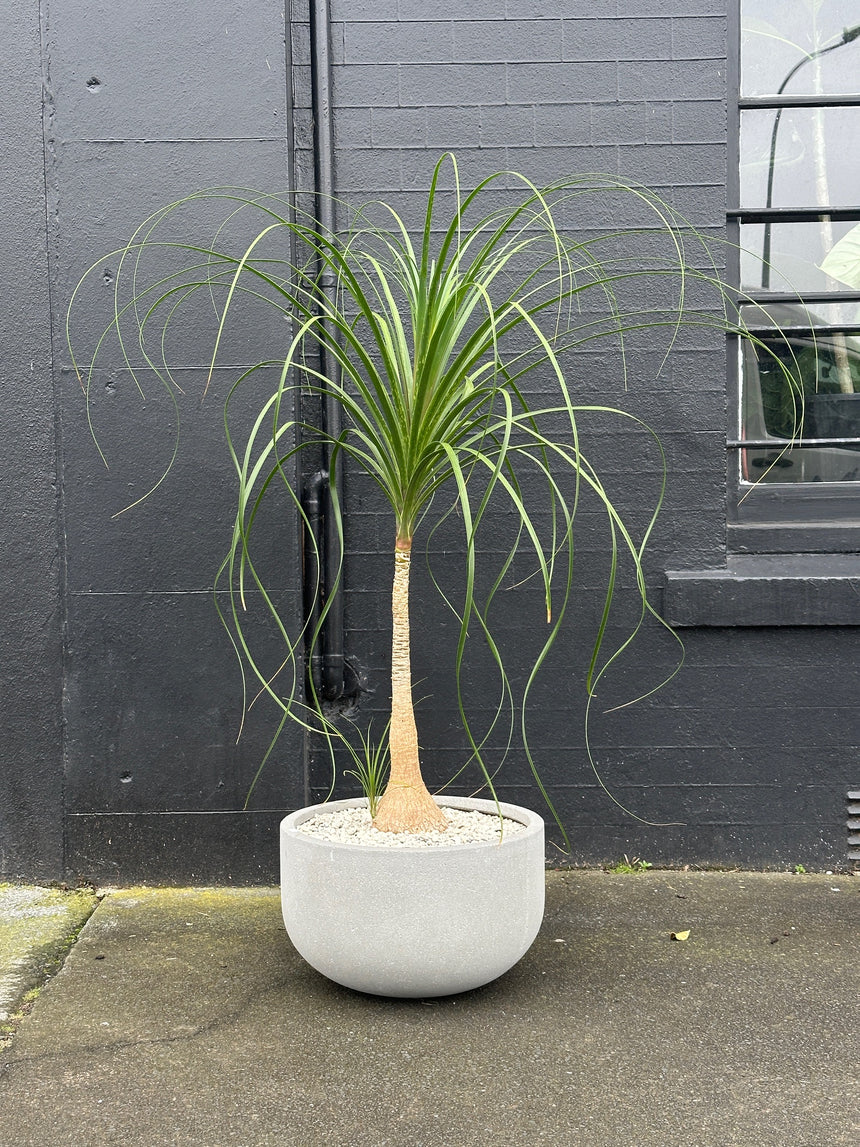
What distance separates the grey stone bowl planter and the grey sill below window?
41.8 inches

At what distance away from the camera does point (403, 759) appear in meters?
2.29

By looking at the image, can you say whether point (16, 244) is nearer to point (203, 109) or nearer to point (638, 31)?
point (203, 109)

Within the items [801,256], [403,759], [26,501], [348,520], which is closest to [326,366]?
[348,520]

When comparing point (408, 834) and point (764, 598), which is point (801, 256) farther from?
point (408, 834)

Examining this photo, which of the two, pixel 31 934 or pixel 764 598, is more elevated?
pixel 764 598

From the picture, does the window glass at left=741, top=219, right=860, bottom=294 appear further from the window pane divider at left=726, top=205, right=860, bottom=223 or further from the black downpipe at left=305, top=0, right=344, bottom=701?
A: the black downpipe at left=305, top=0, right=344, bottom=701

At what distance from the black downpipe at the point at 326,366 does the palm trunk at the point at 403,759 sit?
1.85 ft

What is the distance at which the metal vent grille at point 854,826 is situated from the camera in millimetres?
2982

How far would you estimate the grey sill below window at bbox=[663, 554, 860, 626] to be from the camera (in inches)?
115

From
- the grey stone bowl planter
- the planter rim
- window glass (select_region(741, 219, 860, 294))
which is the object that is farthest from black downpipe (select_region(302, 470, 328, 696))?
window glass (select_region(741, 219, 860, 294))

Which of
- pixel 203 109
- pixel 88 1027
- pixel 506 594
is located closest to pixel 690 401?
pixel 506 594

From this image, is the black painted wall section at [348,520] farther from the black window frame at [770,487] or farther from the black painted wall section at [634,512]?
the black window frame at [770,487]

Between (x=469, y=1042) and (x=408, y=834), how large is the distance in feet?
1.42

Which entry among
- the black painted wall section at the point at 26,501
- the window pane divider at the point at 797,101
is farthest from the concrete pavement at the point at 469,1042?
the window pane divider at the point at 797,101
